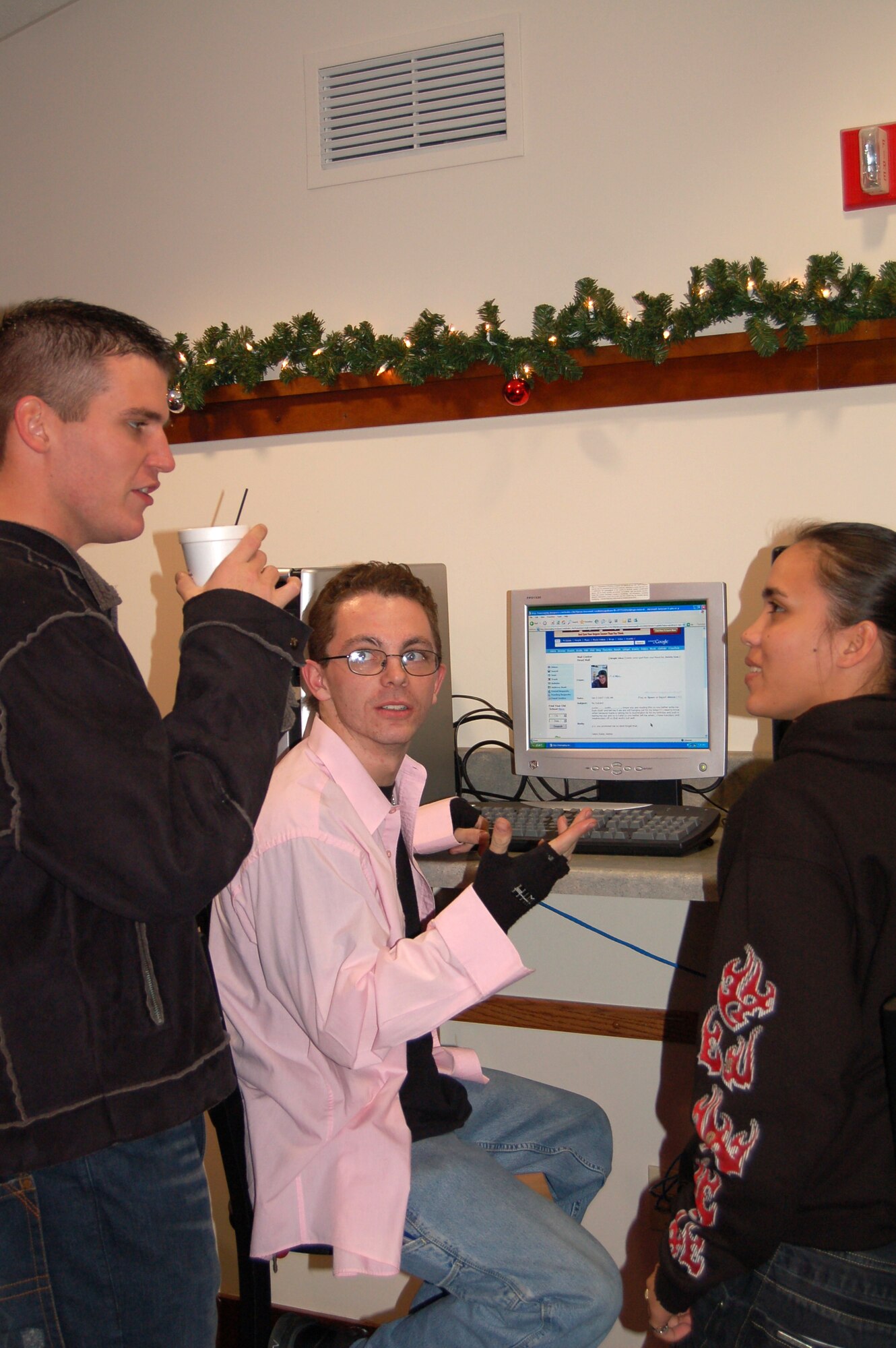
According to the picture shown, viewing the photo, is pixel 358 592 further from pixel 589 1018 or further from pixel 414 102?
pixel 414 102

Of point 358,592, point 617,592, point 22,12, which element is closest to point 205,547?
point 358,592

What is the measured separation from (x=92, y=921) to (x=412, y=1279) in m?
1.79

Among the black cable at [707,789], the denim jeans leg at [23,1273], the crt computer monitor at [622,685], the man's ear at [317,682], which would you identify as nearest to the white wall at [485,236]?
the black cable at [707,789]

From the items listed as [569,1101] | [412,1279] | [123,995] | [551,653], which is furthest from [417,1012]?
[412,1279]

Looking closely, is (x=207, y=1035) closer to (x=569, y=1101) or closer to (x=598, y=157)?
(x=569, y=1101)

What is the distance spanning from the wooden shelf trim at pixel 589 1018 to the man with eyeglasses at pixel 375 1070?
776 mm

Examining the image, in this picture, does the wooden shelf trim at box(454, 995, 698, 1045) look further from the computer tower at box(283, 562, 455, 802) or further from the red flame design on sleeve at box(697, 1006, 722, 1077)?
the red flame design on sleeve at box(697, 1006, 722, 1077)

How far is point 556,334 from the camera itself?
2.40 meters

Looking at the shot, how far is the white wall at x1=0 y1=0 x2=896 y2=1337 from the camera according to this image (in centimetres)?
228

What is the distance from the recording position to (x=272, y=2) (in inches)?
105

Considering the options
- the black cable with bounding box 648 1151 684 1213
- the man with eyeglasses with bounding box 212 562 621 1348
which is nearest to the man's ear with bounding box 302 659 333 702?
the man with eyeglasses with bounding box 212 562 621 1348

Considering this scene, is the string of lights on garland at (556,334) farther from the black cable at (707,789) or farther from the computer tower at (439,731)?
the black cable at (707,789)

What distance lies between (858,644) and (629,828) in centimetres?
65

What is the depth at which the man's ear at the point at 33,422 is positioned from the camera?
109 cm
